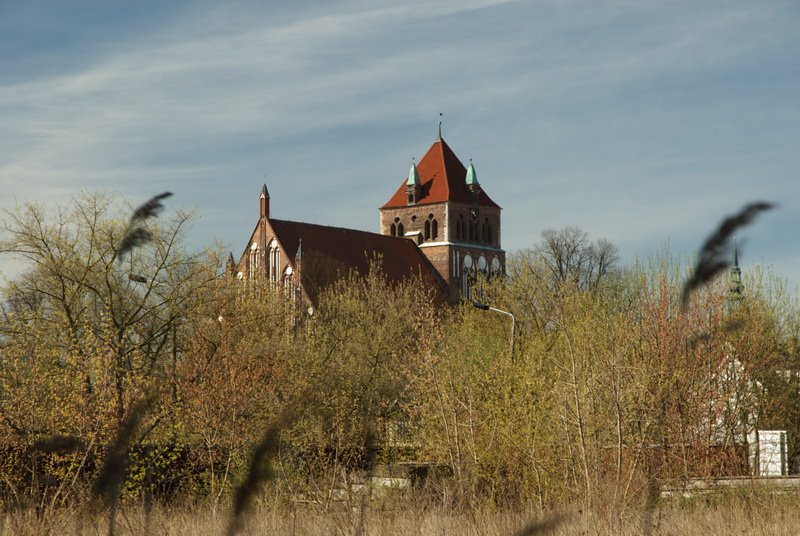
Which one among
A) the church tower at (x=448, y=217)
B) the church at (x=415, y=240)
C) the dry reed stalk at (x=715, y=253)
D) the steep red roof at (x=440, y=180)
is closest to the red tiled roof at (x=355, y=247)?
the church at (x=415, y=240)

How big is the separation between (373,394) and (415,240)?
56.4 m

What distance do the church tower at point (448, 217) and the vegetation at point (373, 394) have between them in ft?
156

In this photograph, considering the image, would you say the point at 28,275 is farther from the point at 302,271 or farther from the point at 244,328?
the point at 302,271

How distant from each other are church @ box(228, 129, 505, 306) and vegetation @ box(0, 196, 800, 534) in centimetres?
3643

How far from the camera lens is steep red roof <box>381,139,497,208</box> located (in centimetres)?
8431

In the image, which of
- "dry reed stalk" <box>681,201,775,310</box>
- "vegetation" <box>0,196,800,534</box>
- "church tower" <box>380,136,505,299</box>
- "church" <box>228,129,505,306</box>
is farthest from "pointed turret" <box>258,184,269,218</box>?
"dry reed stalk" <box>681,201,775,310</box>

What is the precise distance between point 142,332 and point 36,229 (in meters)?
4.18

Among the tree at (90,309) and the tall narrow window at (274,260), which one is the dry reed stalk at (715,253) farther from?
the tall narrow window at (274,260)

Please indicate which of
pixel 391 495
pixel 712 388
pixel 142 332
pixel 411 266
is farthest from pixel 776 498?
pixel 411 266

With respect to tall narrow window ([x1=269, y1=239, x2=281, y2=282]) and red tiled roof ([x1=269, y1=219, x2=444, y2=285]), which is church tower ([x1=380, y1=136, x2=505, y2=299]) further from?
tall narrow window ([x1=269, y1=239, x2=281, y2=282])

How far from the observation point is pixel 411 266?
3039 inches

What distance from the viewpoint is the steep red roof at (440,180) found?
84.3m

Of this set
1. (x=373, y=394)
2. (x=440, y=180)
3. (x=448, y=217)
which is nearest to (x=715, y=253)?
(x=373, y=394)

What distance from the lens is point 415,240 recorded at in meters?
83.1
